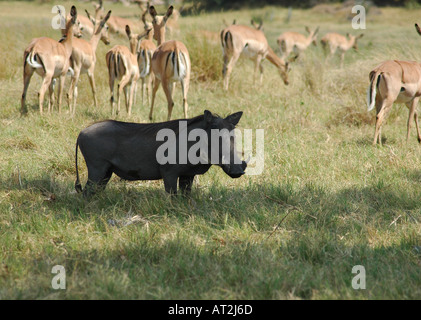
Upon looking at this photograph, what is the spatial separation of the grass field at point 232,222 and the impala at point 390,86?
19.3 inches

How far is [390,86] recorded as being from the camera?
6887 mm

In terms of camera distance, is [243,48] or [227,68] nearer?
[227,68]

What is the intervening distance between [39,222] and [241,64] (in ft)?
28.7

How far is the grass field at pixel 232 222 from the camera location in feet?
11.2

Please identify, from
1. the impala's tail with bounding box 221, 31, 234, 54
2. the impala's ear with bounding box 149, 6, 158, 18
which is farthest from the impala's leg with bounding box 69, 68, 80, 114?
the impala's tail with bounding box 221, 31, 234, 54

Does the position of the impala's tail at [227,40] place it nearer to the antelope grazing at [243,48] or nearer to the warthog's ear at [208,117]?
the antelope grazing at [243,48]

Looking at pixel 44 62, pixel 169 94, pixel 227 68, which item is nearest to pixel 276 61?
pixel 227 68

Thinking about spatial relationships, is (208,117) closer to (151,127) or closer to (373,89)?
(151,127)

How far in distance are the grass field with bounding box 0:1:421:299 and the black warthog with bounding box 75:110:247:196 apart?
235mm

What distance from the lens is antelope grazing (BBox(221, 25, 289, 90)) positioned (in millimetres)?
11555

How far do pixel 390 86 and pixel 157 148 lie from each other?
3659 millimetres

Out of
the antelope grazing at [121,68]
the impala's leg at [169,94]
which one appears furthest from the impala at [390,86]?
the antelope grazing at [121,68]

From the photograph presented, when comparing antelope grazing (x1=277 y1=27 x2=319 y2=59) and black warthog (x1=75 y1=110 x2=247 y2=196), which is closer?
black warthog (x1=75 y1=110 x2=247 y2=196)

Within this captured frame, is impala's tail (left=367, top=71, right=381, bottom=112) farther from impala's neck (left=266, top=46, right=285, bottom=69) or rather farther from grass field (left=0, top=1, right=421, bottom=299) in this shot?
impala's neck (left=266, top=46, right=285, bottom=69)
